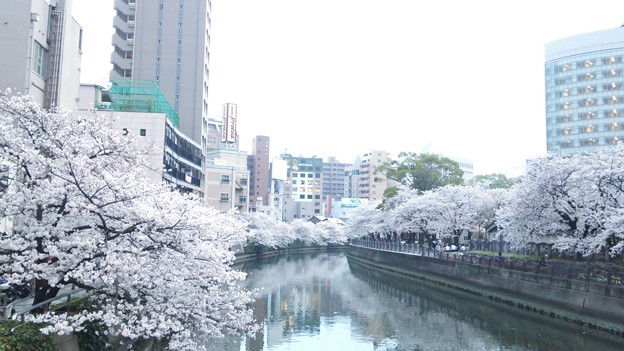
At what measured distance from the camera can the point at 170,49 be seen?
201 feet

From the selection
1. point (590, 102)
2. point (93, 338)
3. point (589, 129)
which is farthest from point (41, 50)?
point (590, 102)

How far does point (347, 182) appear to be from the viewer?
166500 millimetres

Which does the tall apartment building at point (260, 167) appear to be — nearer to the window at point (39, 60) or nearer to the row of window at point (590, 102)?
the row of window at point (590, 102)

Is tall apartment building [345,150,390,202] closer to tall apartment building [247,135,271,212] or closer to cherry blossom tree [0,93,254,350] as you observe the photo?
tall apartment building [247,135,271,212]

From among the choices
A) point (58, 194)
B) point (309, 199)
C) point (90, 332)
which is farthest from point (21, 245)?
point (309, 199)

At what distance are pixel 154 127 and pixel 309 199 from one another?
12177 centimetres

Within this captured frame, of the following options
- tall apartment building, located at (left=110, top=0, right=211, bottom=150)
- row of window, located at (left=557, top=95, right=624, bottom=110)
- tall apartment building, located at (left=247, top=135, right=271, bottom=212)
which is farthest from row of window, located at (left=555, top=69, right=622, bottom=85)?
tall apartment building, located at (left=247, top=135, right=271, bottom=212)

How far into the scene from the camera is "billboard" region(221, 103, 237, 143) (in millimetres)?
78219

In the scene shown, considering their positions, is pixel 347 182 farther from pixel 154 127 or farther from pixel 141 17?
pixel 154 127

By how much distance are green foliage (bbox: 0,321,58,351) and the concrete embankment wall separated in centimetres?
2255

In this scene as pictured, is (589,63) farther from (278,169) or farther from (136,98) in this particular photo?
(278,169)

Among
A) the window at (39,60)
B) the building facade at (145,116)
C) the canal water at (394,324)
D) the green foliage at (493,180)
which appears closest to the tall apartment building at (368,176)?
the green foliage at (493,180)

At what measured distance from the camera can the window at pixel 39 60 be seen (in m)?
25.2

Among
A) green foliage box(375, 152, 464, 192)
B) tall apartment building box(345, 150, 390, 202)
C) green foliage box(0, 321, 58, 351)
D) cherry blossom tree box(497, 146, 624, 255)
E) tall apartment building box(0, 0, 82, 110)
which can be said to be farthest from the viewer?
tall apartment building box(345, 150, 390, 202)
